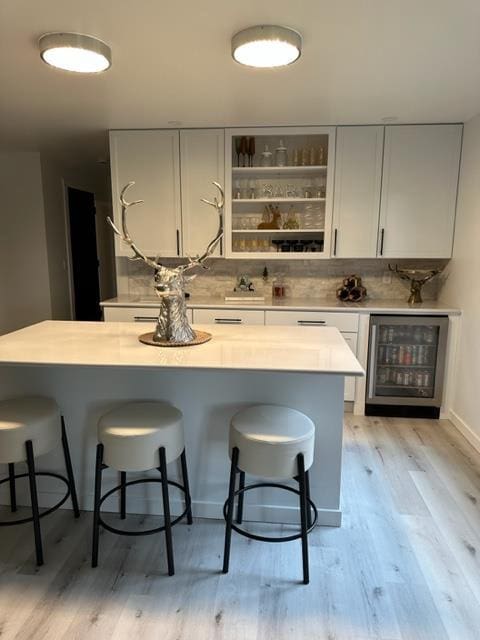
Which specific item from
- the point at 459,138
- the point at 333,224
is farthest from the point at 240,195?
the point at 459,138

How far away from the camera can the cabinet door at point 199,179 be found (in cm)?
362

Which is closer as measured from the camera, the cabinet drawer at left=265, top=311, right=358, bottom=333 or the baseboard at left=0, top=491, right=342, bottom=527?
the baseboard at left=0, top=491, right=342, bottom=527

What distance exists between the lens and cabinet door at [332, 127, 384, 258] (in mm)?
3502

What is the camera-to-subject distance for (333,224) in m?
3.66

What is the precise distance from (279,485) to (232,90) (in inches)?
95.6

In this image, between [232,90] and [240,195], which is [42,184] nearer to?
[240,195]

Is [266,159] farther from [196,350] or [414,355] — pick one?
[196,350]

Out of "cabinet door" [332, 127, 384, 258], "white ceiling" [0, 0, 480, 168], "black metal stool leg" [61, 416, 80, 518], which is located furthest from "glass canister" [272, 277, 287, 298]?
"black metal stool leg" [61, 416, 80, 518]

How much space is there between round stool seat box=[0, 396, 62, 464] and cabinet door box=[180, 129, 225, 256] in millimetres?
2148

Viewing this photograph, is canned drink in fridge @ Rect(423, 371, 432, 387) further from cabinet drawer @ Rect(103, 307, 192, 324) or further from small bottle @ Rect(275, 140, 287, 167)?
small bottle @ Rect(275, 140, 287, 167)

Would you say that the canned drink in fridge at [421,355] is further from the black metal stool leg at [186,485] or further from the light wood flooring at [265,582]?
the black metal stool leg at [186,485]

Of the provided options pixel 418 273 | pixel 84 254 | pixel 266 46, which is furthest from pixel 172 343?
pixel 84 254

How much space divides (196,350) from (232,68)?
1.65m

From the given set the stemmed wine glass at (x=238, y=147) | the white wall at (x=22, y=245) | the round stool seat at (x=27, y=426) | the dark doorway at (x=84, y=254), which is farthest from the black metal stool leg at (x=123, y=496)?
the dark doorway at (x=84, y=254)
